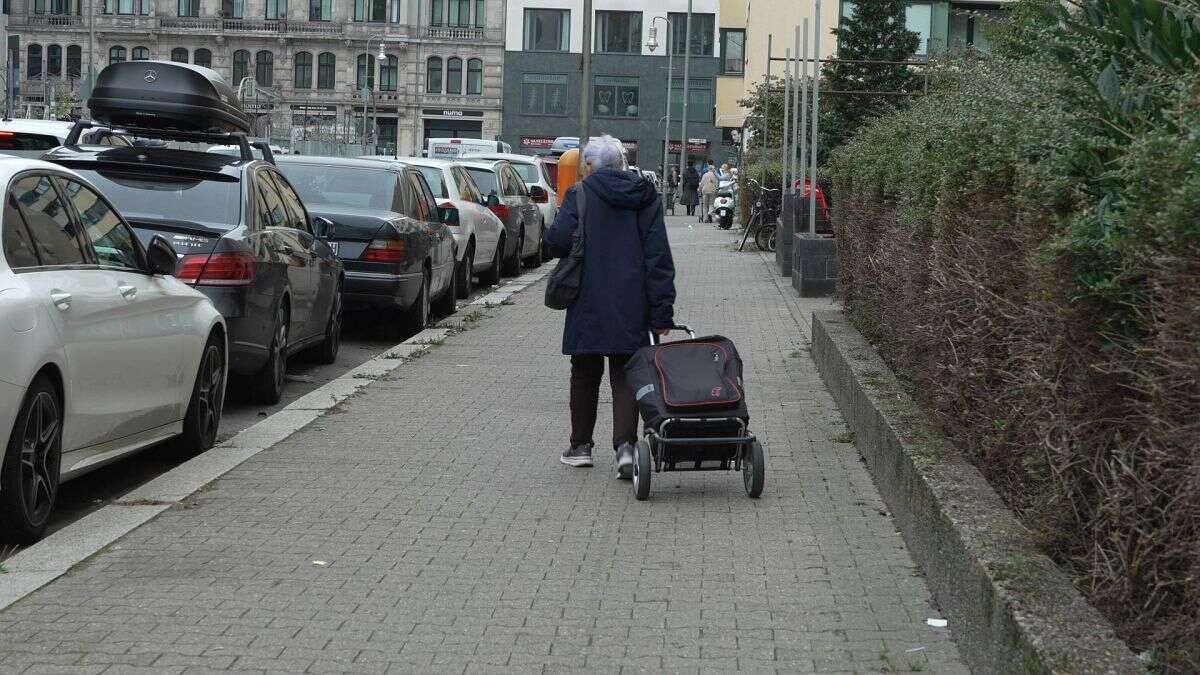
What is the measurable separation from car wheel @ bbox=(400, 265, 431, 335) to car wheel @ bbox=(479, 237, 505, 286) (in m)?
6.47

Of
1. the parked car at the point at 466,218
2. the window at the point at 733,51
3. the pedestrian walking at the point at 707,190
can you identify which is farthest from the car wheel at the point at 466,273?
the window at the point at 733,51

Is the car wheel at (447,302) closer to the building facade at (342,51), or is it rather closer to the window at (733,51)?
the window at (733,51)

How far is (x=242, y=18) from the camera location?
8700 centimetres

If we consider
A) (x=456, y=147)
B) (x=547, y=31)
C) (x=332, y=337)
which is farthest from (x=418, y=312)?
(x=547, y=31)

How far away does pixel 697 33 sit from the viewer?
8244 centimetres

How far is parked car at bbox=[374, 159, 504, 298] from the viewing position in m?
19.7

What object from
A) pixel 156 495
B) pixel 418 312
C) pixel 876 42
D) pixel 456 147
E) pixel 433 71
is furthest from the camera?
pixel 433 71

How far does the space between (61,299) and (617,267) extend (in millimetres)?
2777

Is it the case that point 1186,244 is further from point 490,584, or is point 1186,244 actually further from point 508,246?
point 508,246

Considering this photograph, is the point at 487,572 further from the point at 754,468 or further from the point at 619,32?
the point at 619,32


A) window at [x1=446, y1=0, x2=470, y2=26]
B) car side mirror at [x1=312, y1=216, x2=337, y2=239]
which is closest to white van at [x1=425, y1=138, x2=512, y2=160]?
car side mirror at [x1=312, y1=216, x2=337, y2=239]

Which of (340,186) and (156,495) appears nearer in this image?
(156,495)

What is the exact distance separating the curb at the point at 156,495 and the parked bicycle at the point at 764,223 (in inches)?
721

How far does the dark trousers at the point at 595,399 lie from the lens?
8.31 meters
